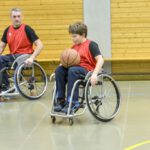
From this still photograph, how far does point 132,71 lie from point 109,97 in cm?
196

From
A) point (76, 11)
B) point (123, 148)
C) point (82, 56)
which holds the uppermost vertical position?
point (76, 11)

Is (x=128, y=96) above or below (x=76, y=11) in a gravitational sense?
below

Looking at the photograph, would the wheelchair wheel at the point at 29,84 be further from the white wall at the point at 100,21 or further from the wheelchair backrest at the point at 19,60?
the white wall at the point at 100,21

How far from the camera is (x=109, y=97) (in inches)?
212

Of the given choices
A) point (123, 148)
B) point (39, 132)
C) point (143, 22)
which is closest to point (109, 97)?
point (39, 132)

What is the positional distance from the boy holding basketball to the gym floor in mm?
260

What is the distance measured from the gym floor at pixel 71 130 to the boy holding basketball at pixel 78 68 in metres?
0.26

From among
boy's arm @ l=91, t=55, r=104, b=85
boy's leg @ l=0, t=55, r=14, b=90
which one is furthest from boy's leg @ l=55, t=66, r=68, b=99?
boy's leg @ l=0, t=55, r=14, b=90

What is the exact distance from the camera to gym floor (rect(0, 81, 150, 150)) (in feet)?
12.6

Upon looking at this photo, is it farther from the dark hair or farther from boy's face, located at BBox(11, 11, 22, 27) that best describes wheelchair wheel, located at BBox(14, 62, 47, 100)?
the dark hair

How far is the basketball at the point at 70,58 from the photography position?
451cm

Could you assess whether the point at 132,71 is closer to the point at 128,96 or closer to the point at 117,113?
the point at 128,96

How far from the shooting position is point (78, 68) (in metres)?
4.52

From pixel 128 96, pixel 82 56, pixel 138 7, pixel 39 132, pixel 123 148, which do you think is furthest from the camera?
pixel 138 7
